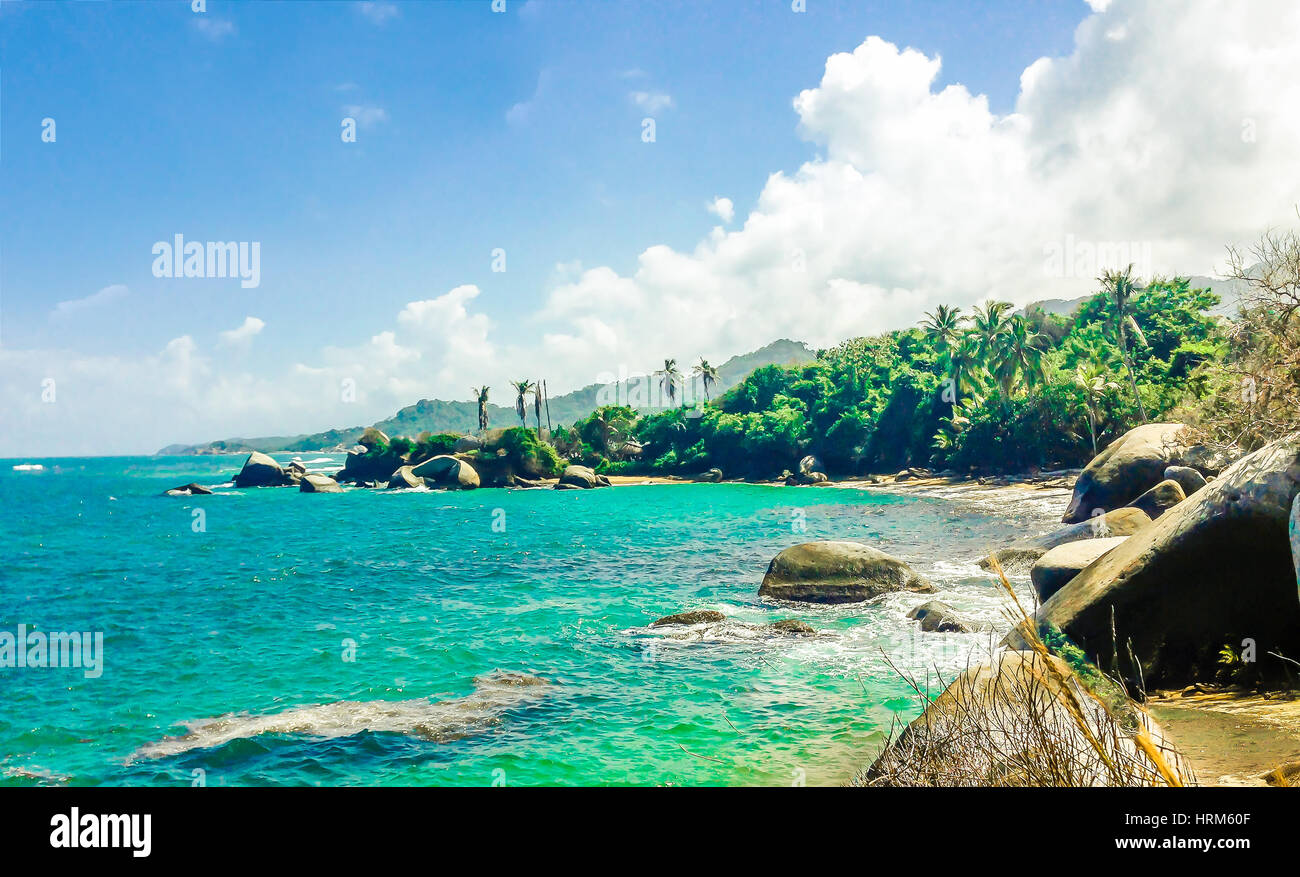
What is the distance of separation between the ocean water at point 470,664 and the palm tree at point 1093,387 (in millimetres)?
15821

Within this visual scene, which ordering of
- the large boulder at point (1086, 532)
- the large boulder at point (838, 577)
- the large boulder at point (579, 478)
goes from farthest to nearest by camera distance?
the large boulder at point (579, 478)
the large boulder at point (838, 577)
the large boulder at point (1086, 532)

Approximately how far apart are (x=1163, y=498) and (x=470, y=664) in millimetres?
17750

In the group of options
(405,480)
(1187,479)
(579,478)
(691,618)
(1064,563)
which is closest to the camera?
(1064,563)

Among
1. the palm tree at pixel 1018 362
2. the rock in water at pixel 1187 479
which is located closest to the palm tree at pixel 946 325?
the palm tree at pixel 1018 362

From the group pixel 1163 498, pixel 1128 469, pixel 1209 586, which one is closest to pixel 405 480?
pixel 1128 469

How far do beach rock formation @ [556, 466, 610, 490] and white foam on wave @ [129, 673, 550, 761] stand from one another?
58336 millimetres

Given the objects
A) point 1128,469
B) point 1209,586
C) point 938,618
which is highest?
point 1128,469

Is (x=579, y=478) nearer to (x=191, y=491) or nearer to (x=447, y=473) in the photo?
(x=447, y=473)

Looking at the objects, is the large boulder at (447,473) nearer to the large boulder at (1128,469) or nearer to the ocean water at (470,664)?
the ocean water at (470,664)

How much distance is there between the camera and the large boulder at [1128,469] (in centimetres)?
2366

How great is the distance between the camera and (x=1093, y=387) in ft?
147
